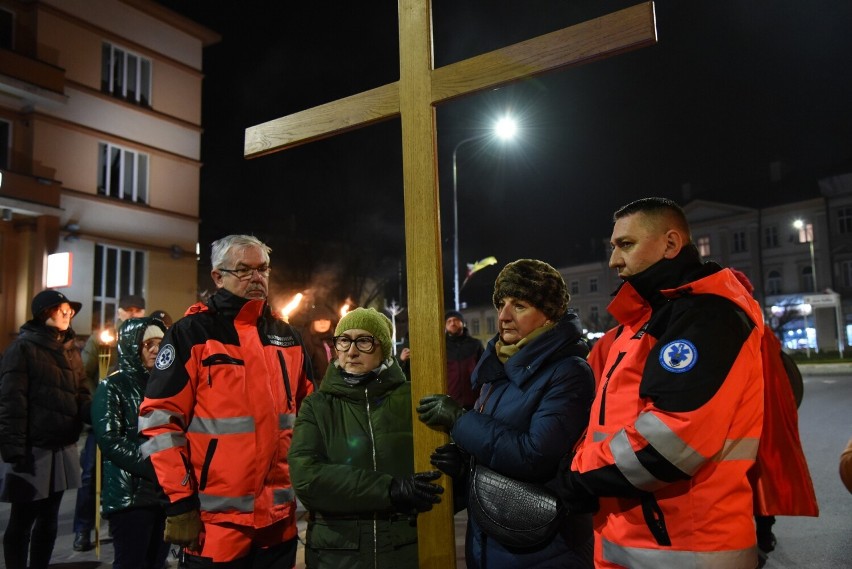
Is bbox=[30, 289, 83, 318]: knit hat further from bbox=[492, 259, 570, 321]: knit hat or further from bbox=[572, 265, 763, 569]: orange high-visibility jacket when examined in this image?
bbox=[572, 265, 763, 569]: orange high-visibility jacket

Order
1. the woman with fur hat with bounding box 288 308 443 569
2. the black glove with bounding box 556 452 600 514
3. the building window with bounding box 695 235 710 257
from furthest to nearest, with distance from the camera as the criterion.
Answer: the building window with bounding box 695 235 710 257
the woman with fur hat with bounding box 288 308 443 569
the black glove with bounding box 556 452 600 514

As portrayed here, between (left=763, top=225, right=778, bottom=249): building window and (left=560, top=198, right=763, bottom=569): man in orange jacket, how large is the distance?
53.6 metres

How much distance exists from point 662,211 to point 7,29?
67.2 ft

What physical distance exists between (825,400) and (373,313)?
1734 cm

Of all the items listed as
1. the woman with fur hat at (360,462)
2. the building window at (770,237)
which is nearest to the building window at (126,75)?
the woman with fur hat at (360,462)

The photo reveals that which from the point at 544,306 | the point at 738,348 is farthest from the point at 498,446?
the point at 738,348

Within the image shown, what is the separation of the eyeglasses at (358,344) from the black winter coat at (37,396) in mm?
3178

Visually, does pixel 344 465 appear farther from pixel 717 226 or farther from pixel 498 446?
pixel 717 226

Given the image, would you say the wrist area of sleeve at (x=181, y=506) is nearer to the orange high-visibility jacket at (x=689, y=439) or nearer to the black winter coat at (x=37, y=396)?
the orange high-visibility jacket at (x=689, y=439)

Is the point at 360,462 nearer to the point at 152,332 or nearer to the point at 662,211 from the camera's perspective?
the point at 662,211

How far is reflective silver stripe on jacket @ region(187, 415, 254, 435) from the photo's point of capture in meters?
3.07

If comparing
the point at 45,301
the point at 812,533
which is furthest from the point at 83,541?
the point at 812,533

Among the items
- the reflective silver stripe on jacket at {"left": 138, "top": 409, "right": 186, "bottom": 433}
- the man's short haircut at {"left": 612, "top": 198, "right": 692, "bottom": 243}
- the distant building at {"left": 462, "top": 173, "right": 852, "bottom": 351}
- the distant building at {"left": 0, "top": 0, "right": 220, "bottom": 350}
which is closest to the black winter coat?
the reflective silver stripe on jacket at {"left": 138, "top": 409, "right": 186, "bottom": 433}

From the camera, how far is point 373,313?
3311 millimetres
